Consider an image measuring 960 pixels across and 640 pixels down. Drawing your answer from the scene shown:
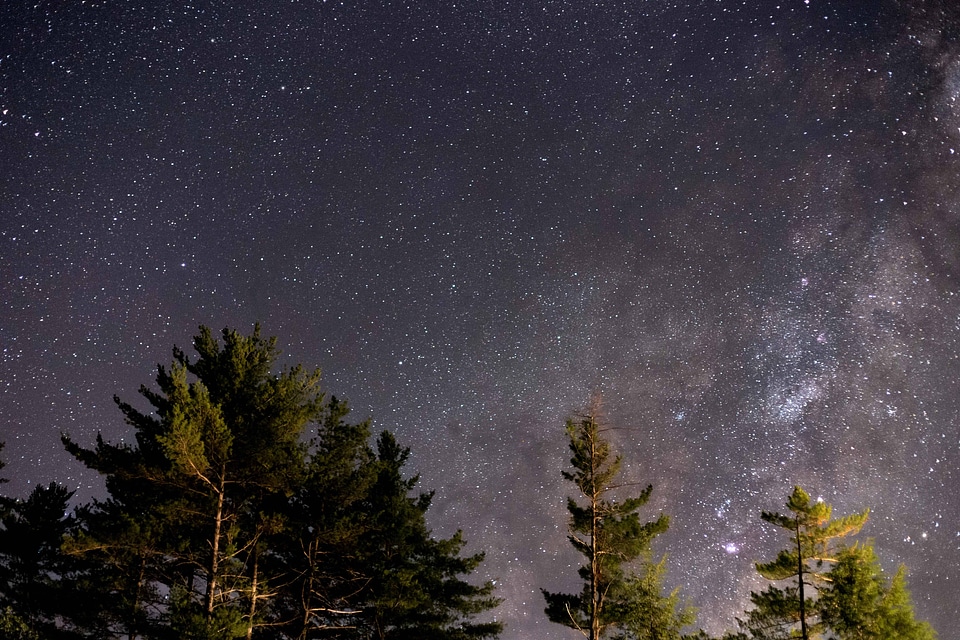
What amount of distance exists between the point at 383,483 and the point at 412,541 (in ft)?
8.62

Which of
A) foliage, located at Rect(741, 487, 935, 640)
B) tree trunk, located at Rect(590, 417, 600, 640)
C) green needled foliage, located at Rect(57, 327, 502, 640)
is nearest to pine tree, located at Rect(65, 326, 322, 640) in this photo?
green needled foliage, located at Rect(57, 327, 502, 640)

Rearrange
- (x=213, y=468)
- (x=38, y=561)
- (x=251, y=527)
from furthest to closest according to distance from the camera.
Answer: (x=38, y=561) → (x=251, y=527) → (x=213, y=468)

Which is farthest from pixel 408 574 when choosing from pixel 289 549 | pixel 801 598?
pixel 801 598

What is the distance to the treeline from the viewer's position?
1527cm

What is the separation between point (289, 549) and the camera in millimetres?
20438

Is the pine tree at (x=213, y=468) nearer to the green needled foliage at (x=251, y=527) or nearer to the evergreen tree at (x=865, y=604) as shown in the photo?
the green needled foliage at (x=251, y=527)

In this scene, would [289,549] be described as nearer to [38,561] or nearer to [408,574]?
[408,574]

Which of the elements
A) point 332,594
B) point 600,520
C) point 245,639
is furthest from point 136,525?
point 600,520

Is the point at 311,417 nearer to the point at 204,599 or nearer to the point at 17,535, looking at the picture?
the point at 204,599

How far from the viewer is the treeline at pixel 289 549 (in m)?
15.3

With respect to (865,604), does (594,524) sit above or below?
above

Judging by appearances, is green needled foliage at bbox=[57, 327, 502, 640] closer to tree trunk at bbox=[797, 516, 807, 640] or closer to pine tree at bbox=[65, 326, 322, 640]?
pine tree at bbox=[65, 326, 322, 640]

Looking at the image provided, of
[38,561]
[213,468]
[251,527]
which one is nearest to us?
[213,468]

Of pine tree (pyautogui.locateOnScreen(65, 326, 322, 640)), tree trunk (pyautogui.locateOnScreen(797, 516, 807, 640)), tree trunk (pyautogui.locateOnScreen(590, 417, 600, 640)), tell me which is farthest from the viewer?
tree trunk (pyautogui.locateOnScreen(797, 516, 807, 640))
